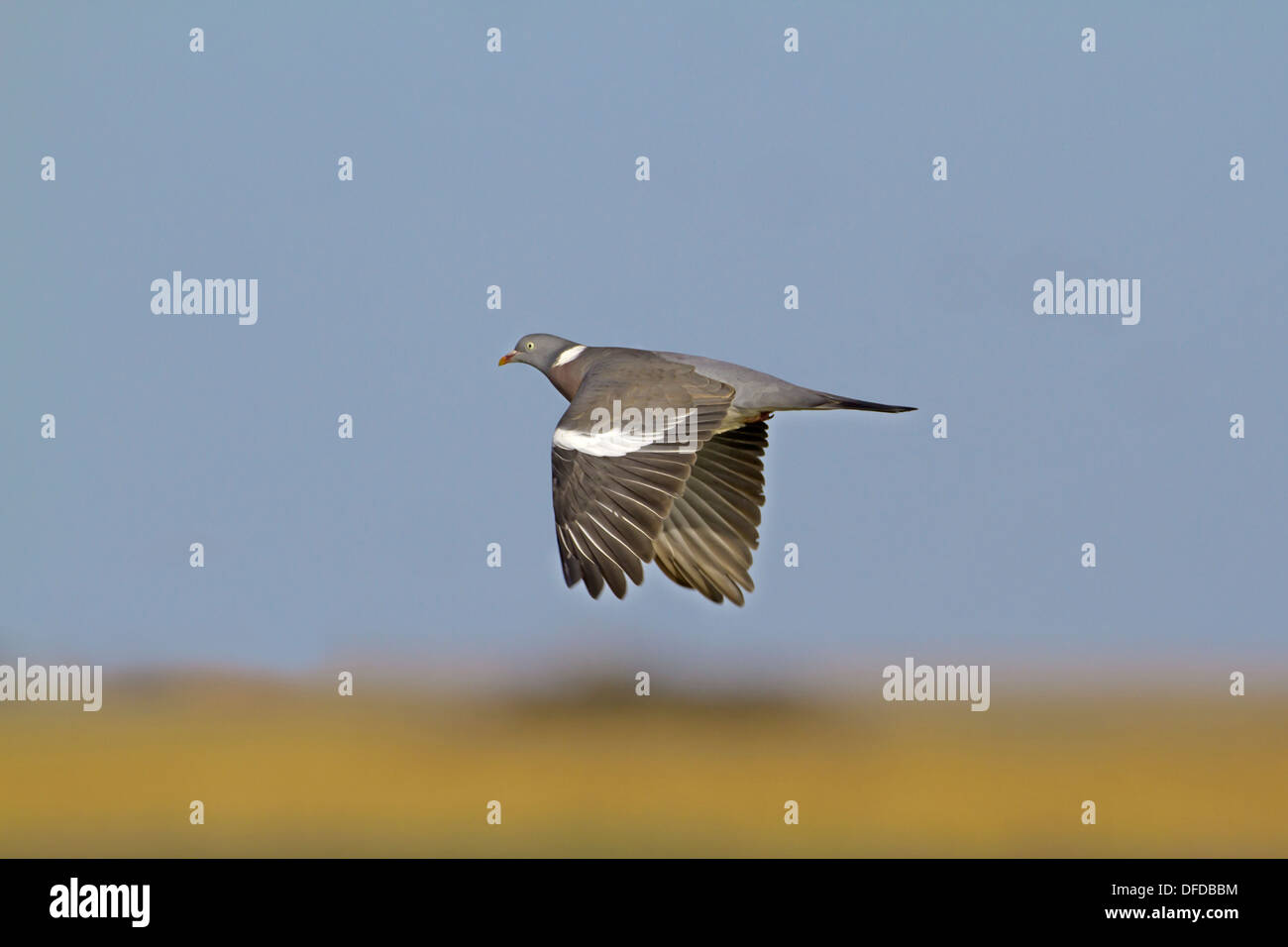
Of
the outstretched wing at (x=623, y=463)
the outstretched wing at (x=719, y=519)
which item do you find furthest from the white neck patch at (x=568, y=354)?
the outstretched wing at (x=623, y=463)

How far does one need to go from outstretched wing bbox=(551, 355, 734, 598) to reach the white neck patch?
4.29 feet

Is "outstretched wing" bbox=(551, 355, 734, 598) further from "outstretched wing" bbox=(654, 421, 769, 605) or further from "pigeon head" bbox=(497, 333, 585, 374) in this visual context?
"pigeon head" bbox=(497, 333, 585, 374)

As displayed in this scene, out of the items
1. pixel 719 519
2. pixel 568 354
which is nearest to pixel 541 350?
pixel 568 354

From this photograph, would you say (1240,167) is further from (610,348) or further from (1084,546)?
(610,348)

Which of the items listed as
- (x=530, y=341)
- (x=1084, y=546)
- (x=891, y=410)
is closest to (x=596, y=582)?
(x=891, y=410)

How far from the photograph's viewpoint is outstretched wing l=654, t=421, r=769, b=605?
9.48m

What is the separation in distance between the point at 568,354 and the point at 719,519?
1676 millimetres

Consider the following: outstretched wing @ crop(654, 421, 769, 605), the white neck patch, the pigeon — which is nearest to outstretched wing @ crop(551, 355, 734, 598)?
the pigeon

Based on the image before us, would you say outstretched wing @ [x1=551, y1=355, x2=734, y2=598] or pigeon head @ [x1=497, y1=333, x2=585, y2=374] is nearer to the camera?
outstretched wing @ [x1=551, y1=355, x2=734, y2=598]

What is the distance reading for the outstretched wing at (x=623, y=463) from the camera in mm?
7488

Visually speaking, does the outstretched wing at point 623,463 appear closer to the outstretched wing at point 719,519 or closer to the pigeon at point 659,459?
the pigeon at point 659,459

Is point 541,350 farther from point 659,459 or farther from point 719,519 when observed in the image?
point 659,459

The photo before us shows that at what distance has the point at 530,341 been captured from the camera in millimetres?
10898
